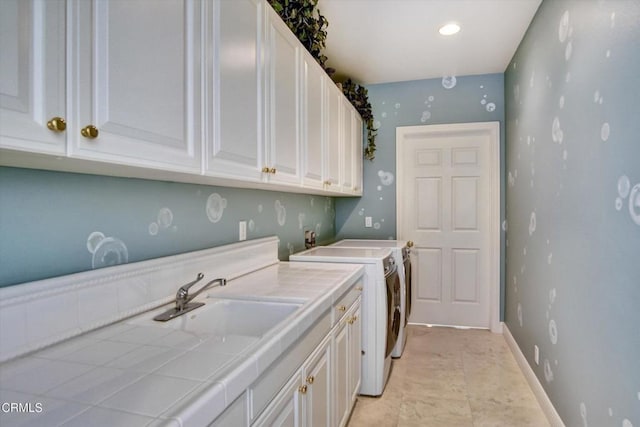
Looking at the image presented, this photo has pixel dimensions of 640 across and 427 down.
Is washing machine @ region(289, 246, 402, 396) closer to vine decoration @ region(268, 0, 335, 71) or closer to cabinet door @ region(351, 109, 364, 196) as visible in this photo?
cabinet door @ region(351, 109, 364, 196)

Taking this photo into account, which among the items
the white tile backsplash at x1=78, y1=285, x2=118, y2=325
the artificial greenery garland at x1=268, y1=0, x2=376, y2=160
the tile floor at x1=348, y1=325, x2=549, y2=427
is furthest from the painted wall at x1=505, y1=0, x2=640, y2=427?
the white tile backsplash at x1=78, y1=285, x2=118, y2=325

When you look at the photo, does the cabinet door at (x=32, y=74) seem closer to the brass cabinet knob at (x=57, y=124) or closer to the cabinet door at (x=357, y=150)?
the brass cabinet knob at (x=57, y=124)

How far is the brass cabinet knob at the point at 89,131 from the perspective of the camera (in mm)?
790

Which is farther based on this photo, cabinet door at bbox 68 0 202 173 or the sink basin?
the sink basin

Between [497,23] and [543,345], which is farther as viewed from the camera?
[497,23]

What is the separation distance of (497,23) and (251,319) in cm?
266

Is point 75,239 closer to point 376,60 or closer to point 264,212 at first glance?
point 264,212

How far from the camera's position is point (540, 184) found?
238 cm

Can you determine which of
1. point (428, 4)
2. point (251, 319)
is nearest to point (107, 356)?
point (251, 319)

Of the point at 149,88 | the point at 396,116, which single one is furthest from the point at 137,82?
the point at 396,116

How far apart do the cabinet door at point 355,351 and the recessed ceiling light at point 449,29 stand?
2.07m

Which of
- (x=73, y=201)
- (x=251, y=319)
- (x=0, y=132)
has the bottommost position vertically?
(x=251, y=319)

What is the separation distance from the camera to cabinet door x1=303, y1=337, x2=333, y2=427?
1348 millimetres

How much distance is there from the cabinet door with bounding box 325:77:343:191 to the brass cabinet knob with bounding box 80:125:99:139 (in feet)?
6.05
